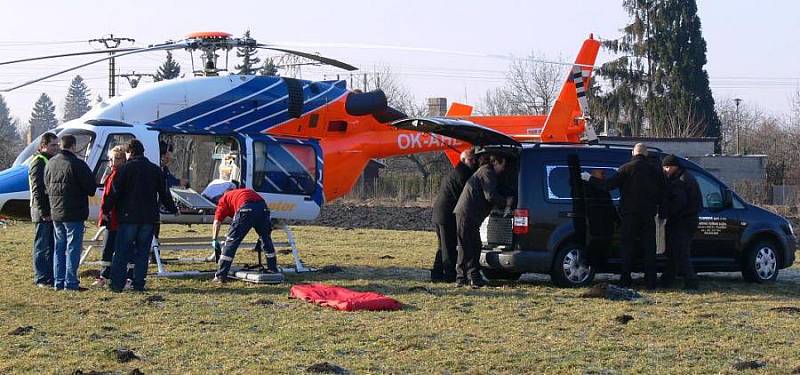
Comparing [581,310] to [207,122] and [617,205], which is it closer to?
[617,205]

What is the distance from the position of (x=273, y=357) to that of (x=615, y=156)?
7.44 meters

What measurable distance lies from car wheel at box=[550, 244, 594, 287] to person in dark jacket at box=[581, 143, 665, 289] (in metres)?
0.51

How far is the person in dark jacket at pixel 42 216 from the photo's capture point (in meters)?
13.7

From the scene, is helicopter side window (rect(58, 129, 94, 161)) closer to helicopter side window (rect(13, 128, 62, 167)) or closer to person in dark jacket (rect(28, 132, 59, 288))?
helicopter side window (rect(13, 128, 62, 167))

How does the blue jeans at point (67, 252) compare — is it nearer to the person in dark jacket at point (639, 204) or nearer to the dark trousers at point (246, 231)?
the dark trousers at point (246, 231)

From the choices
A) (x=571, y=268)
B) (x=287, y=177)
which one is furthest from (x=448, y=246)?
(x=287, y=177)

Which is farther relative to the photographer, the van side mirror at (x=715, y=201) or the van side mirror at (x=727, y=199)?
the van side mirror at (x=727, y=199)

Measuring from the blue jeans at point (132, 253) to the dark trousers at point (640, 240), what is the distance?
602cm

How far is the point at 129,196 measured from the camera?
13.3 m

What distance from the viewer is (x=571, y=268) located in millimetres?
A: 14250

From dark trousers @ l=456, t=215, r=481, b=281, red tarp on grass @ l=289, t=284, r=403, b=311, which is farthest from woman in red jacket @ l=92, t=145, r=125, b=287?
dark trousers @ l=456, t=215, r=481, b=281

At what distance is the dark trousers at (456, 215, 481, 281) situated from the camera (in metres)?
13.9

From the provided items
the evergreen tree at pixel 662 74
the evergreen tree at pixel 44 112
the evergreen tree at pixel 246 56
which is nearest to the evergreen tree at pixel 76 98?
the evergreen tree at pixel 44 112

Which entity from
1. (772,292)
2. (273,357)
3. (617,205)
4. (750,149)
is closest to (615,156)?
(617,205)
